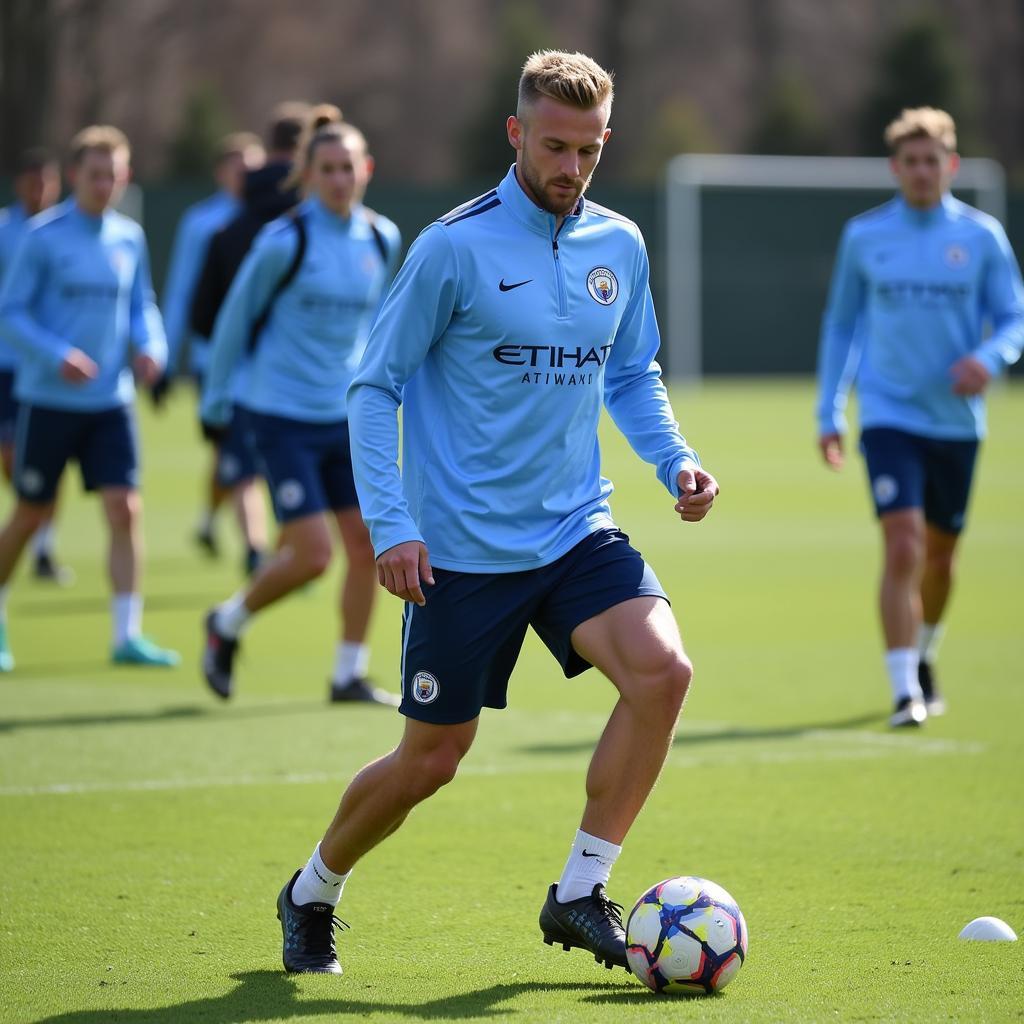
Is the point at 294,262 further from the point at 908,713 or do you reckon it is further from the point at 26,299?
the point at 908,713

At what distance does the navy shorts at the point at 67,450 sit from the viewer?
994cm

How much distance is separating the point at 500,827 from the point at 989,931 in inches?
77.5

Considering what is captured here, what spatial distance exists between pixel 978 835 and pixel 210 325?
6.06 metres

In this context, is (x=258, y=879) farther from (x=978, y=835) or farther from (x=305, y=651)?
(x=305, y=651)

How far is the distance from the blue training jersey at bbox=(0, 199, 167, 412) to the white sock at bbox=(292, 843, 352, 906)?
17.5 ft

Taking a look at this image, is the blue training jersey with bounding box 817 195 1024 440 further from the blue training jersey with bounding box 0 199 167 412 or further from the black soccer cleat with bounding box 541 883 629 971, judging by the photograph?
the black soccer cleat with bounding box 541 883 629 971

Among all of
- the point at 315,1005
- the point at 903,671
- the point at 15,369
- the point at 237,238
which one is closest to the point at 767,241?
the point at 15,369

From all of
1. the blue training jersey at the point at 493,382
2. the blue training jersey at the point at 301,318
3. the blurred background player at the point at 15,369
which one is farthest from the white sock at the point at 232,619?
the blurred background player at the point at 15,369

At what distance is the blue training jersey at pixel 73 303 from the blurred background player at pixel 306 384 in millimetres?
1140

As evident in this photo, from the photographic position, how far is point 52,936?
17.4 feet

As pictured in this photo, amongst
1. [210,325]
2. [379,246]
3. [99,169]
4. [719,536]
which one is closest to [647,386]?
[379,246]

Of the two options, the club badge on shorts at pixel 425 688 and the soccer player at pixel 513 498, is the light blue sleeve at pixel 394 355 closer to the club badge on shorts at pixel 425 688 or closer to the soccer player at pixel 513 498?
the soccer player at pixel 513 498

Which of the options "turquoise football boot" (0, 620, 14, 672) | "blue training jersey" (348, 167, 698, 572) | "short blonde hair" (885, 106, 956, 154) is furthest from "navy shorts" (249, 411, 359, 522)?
"blue training jersey" (348, 167, 698, 572)

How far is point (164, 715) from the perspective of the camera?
8.72 meters
